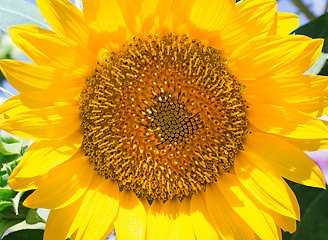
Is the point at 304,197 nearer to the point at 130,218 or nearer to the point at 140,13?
the point at 130,218

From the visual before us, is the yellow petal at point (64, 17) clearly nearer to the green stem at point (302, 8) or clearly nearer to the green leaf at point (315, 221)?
the green leaf at point (315, 221)

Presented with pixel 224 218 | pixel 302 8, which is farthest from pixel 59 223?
pixel 302 8

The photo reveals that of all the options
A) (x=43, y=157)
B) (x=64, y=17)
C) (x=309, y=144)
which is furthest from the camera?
(x=309, y=144)

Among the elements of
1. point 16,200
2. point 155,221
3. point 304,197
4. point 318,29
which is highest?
point 318,29

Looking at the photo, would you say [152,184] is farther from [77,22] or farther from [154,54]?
[77,22]

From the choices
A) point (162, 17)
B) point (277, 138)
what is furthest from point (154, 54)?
point (277, 138)

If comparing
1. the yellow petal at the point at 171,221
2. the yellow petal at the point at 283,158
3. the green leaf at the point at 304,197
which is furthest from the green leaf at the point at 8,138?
the green leaf at the point at 304,197
